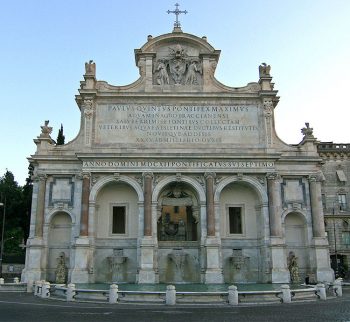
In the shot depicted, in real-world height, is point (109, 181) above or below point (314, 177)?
below

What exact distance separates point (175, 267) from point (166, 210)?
468cm

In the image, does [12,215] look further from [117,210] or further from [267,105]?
[267,105]

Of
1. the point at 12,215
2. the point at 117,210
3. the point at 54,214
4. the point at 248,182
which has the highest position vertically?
the point at 12,215

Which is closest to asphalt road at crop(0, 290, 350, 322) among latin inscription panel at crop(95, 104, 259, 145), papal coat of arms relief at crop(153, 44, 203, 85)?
latin inscription panel at crop(95, 104, 259, 145)

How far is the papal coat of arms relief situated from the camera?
117 ft

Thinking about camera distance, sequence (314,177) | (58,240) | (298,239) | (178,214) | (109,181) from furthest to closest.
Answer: (178,214), (298,239), (314,177), (58,240), (109,181)

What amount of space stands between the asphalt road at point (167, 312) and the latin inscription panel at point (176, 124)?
621 inches

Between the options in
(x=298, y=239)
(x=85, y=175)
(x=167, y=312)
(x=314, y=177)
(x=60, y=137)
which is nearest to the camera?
(x=167, y=312)

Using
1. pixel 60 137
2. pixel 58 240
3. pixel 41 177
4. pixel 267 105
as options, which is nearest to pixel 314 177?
pixel 267 105

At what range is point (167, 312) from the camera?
17.8 m

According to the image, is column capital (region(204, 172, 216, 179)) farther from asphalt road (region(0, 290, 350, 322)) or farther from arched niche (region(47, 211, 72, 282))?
asphalt road (region(0, 290, 350, 322))

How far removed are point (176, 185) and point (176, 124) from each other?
4754 millimetres

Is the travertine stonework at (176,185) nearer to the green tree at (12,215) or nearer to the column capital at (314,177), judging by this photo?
the column capital at (314,177)

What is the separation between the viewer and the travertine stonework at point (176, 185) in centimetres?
3222
